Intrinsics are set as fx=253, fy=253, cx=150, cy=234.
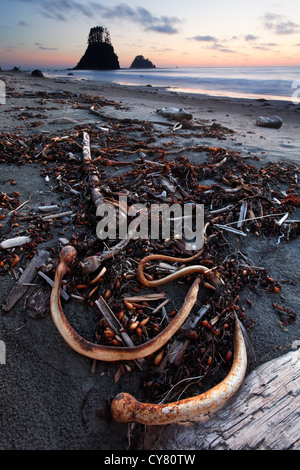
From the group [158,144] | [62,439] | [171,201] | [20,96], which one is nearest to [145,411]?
[62,439]

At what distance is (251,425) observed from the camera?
140cm

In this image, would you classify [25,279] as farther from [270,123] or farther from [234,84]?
[234,84]

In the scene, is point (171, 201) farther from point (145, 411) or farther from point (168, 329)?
point (145, 411)

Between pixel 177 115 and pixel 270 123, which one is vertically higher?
pixel 177 115

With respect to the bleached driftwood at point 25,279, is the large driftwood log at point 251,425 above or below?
below

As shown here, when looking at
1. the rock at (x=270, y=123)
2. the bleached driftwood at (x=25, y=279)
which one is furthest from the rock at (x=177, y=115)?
the bleached driftwood at (x=25, y=279)

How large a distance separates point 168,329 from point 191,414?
1.76 ft

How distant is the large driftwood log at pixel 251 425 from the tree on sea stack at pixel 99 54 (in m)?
112

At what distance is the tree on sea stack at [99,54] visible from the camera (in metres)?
90.8

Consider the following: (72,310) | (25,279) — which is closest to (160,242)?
(72,310)

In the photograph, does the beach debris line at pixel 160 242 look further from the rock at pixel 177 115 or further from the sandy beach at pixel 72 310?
→ the rock at pixel 177 115

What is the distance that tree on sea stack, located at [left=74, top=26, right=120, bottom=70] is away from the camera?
3575 inches

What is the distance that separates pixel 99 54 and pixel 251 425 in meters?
114
